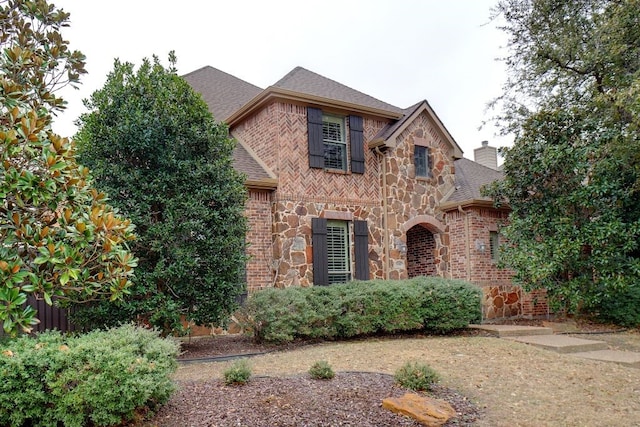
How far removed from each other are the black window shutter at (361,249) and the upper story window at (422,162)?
2.53 metres

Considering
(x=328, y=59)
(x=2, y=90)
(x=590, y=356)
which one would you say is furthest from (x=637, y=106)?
(x=328, y=59)

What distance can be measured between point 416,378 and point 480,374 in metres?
1.59

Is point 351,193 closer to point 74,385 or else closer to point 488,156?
point 74,385

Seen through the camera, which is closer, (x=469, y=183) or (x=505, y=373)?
(x=505, y=373)

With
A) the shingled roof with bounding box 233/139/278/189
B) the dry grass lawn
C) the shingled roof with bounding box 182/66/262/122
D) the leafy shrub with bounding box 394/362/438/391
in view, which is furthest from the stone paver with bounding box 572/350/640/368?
the shingled roof with bounding box 182/66/262/122

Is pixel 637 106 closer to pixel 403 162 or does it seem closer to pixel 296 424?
pixel 403 162

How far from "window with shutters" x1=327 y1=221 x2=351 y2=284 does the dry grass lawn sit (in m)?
3.32

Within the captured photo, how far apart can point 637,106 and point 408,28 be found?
6.43m

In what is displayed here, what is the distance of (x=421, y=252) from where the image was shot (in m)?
14.4

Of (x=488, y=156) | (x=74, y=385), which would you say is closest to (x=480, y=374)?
(x=74, y=385)

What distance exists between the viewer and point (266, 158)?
39.2 feet

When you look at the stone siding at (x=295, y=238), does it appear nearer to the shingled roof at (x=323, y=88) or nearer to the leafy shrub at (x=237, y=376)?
the shingled roof at (x=323, y=88)

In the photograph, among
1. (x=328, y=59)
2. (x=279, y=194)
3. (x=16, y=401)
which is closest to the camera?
(x=16, y=401)

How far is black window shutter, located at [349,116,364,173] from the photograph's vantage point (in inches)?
496
